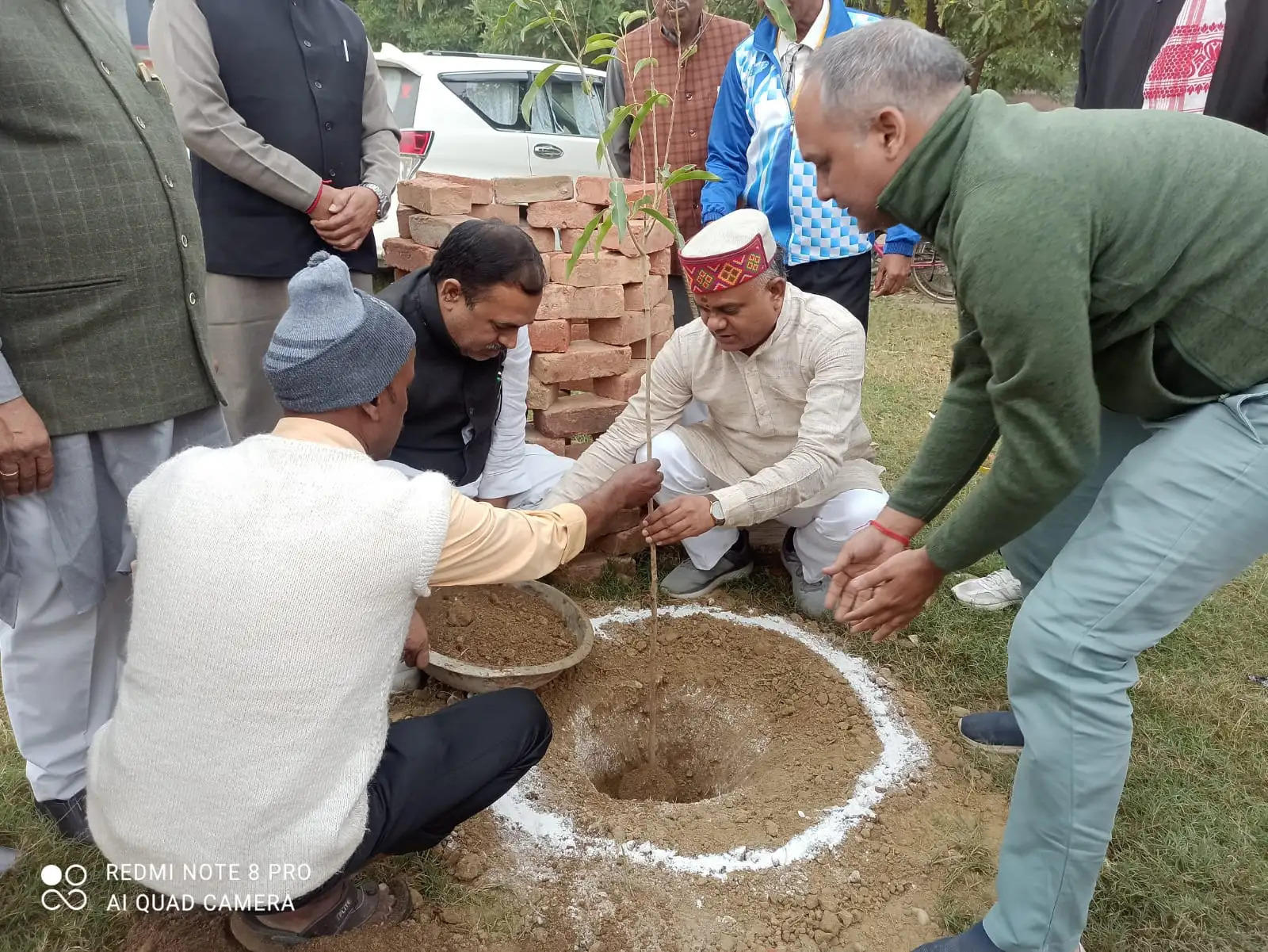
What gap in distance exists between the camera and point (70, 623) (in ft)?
7.23

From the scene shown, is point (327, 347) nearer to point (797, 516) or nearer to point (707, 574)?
point (797, 516)

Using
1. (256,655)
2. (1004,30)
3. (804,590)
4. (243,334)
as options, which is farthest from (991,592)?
(1004,30)

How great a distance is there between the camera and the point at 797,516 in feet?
11.2

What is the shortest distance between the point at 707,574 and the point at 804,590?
1.29 feet

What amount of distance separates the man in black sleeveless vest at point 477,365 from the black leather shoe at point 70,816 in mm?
1391

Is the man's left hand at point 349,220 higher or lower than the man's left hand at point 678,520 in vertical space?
higher

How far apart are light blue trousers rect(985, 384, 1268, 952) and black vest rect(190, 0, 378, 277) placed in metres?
2.66

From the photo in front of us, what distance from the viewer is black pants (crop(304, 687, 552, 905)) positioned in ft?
5.99

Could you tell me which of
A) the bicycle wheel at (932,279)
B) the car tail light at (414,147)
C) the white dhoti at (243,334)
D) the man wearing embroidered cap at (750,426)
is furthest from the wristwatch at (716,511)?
the bicycle wheel at (932,279)

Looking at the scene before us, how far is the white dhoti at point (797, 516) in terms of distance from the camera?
3252 mm

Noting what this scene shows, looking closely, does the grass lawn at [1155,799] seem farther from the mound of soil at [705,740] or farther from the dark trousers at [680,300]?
the dark trousers at [680,300]

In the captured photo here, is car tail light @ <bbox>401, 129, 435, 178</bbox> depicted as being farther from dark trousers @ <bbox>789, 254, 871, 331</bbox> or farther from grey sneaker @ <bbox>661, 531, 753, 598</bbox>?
grey sneaker @ <bbox>661, 531, 753, 598</bbox>

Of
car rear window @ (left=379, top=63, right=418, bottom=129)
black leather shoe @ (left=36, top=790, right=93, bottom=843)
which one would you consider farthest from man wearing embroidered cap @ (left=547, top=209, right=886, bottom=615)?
car rear window @ (left=379, top=63, right=418, bottom=129)

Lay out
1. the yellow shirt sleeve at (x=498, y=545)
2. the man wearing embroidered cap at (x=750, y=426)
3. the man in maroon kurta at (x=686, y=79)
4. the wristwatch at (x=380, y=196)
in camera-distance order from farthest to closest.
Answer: the man in maroon kurta at (x=686, y=79) < the wristwatch at (x=380, y=196) < the man wearing embroidered cap at (x=750, y=426) < the yellow shirt sleeve at (x=498, y=545)
